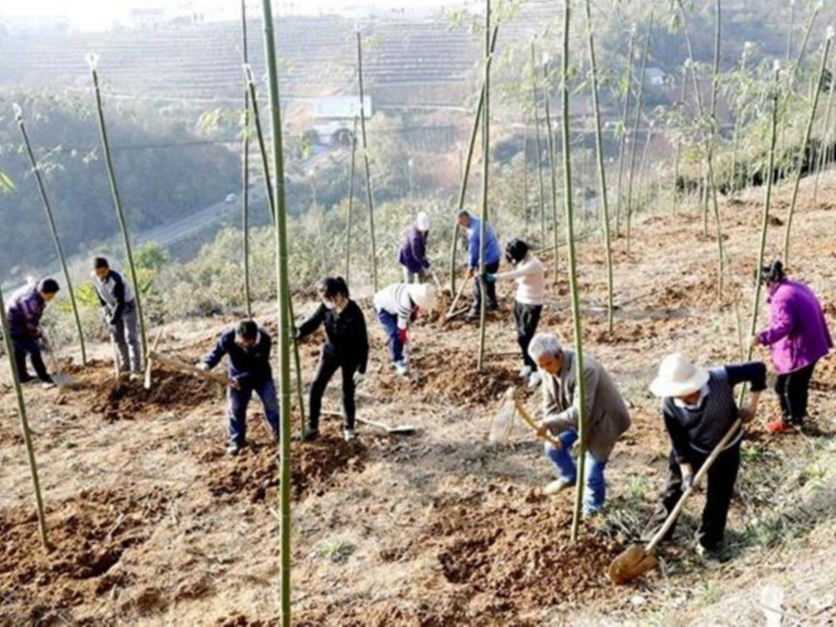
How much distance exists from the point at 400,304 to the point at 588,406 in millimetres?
2249

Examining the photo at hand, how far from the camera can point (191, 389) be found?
22.2 ft

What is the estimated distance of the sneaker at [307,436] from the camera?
5465 mm

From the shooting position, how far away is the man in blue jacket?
7.27m

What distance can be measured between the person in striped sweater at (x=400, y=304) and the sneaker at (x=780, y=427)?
245cm

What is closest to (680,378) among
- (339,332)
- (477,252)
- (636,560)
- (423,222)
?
(636,560)

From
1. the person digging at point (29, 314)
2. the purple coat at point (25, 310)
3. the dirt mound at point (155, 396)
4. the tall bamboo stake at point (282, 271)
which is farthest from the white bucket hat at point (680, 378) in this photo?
the purple coat at point (25, 310)

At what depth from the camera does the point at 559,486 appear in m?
4.55

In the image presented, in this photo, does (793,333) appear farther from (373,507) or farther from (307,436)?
(307,436)

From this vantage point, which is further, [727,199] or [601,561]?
[727,199]

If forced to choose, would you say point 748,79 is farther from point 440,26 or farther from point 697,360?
point 440,26

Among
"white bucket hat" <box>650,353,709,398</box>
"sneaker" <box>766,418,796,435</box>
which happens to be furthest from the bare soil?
"white bucket hat" <box>650,353,709,398</box>

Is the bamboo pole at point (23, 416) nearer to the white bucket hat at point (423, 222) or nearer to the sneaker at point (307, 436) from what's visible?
the sneaker at point (307, 436)

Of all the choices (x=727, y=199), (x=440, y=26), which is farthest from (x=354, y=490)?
(x=440, y=26)

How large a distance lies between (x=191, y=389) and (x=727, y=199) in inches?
422
